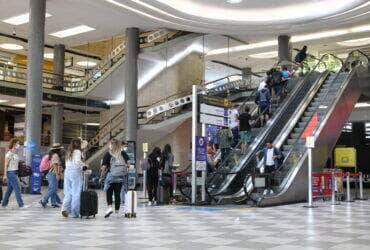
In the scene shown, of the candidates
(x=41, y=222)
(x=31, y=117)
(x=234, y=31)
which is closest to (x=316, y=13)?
(x=234, y=31)

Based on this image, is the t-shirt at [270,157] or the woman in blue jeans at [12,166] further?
the t-shirt at [270,157]

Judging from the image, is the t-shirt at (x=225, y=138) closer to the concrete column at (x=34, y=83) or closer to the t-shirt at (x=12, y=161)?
the t-shirt at (x=12, y=161)

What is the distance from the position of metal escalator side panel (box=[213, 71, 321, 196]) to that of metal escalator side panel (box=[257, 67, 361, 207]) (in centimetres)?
139

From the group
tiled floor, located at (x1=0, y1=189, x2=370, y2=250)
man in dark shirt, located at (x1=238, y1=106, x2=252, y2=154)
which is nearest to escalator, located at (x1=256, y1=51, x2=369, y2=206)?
man in dark shirt, located at (x1=238, y1=106, x2=252, y2=154)

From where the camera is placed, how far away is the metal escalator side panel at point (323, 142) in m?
13.3

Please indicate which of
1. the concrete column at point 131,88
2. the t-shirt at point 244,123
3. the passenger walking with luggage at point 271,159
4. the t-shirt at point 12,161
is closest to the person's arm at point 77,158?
the t-shirt at point 12,161

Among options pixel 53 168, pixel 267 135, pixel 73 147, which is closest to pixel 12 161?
pixel 53 168

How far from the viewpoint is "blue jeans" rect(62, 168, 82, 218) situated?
9602 millimetres

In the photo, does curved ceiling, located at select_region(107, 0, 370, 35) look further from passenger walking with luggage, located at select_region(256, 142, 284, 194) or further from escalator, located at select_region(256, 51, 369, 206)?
passenger walking with luggage, located at select_region(256, 142, 284, 194)

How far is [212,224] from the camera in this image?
27.9 feet

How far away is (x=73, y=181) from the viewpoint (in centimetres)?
961

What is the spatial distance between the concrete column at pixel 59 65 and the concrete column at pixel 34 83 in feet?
26.1

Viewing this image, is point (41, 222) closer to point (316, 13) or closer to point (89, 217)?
point (89, 217)

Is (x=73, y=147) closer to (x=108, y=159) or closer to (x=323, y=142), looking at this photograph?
(x=108, y=159)
